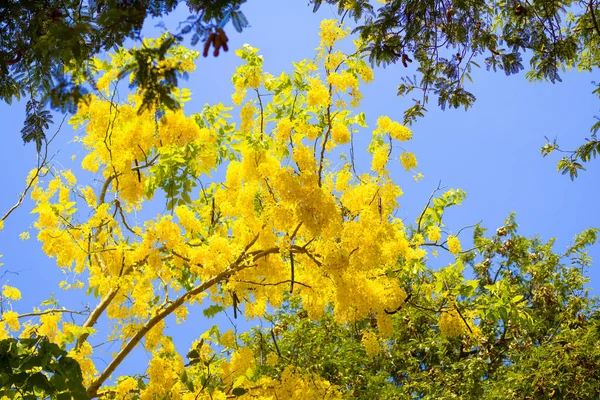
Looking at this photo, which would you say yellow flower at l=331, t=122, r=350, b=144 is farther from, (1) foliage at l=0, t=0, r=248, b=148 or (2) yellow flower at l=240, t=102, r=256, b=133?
(1) foliage at l=0, t=0, r=248, b=148

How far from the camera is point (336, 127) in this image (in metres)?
4.45

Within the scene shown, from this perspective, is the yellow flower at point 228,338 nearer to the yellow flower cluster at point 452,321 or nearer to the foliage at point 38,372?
the yellow flower cluster at point 452,321

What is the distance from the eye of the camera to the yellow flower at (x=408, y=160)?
4520 mm

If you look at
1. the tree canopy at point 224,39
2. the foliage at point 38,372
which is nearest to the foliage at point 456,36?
the tree canopy at point 224,39

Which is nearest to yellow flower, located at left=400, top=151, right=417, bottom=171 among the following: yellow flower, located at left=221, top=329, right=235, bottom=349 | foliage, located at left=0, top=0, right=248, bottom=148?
yellow flower, located at left=221, top=329, right=235, bottom=349

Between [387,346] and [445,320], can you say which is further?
[387,346]

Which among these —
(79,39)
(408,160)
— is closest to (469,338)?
(408,160)

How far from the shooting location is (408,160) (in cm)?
454

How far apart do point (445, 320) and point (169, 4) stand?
3.48 metres

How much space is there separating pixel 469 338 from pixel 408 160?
3.73 meters

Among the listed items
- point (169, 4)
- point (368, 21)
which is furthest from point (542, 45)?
point (169, 4)

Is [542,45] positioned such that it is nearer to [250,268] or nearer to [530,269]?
[250,268]

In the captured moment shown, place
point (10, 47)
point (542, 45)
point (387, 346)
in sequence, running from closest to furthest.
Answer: point (10, 47)
point (542, 45)
point (387, 346)

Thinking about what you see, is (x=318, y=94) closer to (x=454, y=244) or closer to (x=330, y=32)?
(x=330, y=32)
